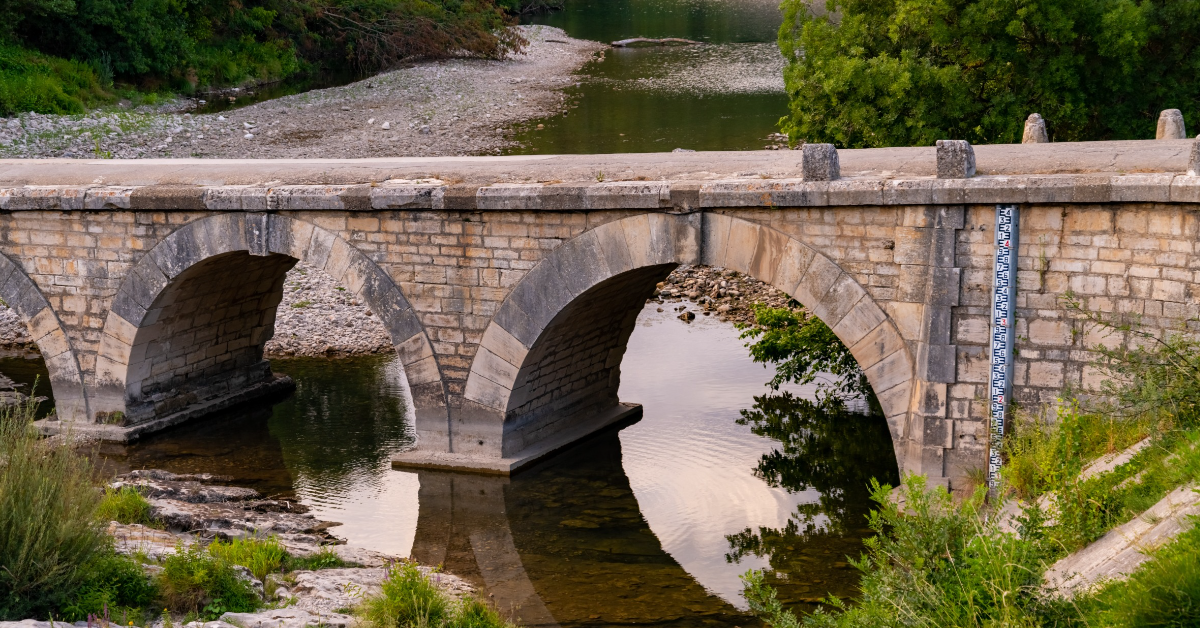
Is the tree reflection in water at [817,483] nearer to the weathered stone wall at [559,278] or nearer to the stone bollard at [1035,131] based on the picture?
the weathered stone wall at [559,278]

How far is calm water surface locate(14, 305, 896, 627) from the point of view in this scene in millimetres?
9344

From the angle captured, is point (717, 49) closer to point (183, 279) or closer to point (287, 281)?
point (287, 281)

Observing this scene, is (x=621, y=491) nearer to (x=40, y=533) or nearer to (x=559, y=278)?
(x=559, y=278)

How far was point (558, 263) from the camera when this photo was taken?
1077 centimetres

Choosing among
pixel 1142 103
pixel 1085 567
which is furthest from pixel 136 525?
pixel 1142 103

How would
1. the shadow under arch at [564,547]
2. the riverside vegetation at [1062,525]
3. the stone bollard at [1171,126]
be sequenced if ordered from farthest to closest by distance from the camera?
the stone bollard at [1171,126]
the shadow under arch at [564,547]
the riverside vegetation at [1062,525]

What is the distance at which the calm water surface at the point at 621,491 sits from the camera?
934cm

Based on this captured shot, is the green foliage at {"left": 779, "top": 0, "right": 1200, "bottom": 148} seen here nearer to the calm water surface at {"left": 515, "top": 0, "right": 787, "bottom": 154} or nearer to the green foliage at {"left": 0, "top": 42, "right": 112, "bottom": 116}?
the calm water surface at {"left": 515, "top": 0, "right": 787, "bottom": 154}

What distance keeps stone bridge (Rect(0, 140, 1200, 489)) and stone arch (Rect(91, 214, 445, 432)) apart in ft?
0.08

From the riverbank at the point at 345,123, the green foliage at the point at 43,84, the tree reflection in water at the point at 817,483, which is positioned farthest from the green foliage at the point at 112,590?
the green foliage at the point at 43,84

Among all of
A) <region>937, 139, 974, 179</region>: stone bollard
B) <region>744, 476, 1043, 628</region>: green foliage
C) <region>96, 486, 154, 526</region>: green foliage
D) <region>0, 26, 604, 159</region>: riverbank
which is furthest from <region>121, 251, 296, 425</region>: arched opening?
<region>0, 26, 604, 159</region>: riverbank

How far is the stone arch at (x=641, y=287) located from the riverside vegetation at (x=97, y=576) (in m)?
3.46

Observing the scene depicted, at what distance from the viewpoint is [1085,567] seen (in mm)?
6070

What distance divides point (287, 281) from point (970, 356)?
12.4 metres
